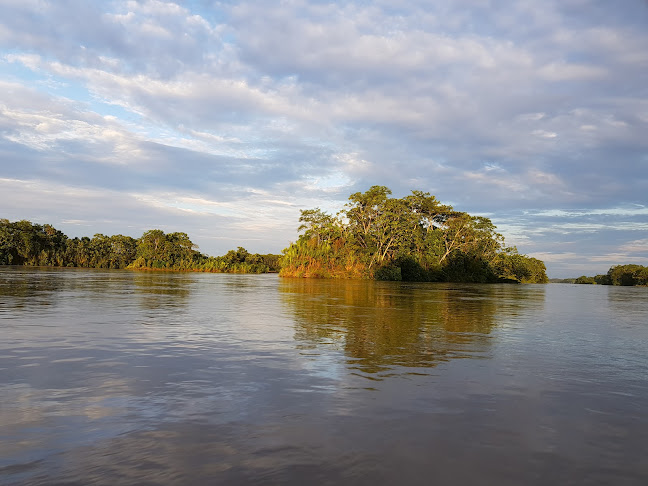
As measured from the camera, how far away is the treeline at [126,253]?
9094 centimetres

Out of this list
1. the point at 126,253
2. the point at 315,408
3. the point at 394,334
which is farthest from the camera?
the point at 126,253

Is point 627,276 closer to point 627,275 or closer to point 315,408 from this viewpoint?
point 627,275

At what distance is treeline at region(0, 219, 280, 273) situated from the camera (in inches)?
3580

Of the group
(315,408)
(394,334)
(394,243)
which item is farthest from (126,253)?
(315,408)

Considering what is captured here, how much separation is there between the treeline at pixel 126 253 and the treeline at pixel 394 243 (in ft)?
142

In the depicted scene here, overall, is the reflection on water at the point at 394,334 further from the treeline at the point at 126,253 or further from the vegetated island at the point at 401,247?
the treeline at the point at 126,253

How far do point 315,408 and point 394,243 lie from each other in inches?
2173

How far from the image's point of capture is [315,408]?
464cm

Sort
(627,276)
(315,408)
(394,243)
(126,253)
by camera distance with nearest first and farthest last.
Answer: (315,408) → (394,243) → (627,276) → (126,253)

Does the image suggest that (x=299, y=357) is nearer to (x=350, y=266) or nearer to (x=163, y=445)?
(x=163, y=445)

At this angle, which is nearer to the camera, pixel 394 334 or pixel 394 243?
pixel 394 334

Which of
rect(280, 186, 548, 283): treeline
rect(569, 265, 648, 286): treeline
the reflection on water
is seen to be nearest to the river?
the reflection on water

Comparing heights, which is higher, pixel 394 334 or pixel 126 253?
pixel 126 253

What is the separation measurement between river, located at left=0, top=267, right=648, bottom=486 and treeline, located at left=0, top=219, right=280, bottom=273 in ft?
297
